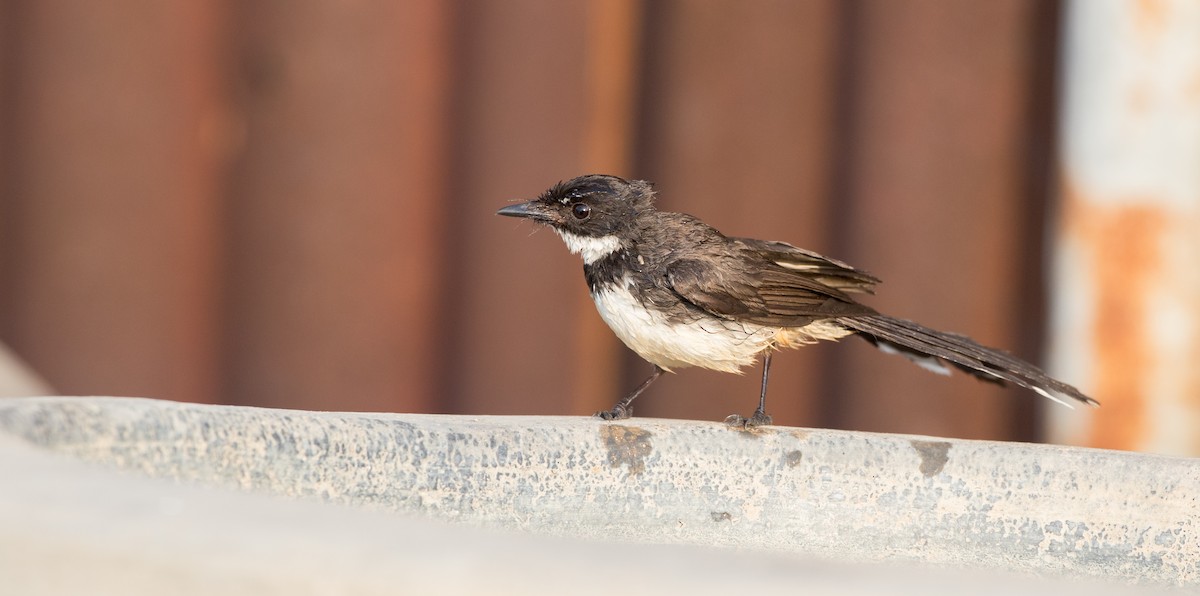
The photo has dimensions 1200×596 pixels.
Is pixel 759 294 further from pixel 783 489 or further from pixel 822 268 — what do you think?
pixel 783 489

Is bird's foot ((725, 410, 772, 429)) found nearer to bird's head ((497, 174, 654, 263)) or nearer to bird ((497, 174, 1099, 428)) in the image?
bird ((497, 174, 1099, 428))

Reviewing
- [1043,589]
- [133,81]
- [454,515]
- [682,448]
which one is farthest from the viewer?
[133,81]

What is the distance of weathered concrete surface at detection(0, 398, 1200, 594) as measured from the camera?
1742 millimetres

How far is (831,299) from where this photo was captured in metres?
2.74

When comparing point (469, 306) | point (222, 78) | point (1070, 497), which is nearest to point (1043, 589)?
point (1070, 497)

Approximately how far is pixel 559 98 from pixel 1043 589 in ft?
8.64

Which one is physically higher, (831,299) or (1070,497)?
(831,299)

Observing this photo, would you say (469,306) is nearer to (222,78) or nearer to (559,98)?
(559,98)

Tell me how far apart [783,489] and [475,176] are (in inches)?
78.4

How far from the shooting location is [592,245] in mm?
2893

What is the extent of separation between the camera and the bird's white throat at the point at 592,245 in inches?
113

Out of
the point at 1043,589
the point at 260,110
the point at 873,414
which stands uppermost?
the point at 260,110

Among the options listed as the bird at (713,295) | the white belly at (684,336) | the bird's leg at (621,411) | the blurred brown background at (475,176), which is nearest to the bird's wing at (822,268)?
the bird at (713,295)

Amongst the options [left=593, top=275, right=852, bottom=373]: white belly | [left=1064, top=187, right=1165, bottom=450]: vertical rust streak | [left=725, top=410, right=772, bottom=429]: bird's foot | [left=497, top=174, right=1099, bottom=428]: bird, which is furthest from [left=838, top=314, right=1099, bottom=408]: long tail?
[left=1064, top=187, right=1165, bottom=450]: vertical rust streak
